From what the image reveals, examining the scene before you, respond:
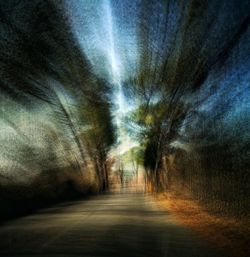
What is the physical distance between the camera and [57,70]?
16719mm

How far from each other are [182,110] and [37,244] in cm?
1692

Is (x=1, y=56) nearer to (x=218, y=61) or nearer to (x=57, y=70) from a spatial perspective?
(x=57, y=70)

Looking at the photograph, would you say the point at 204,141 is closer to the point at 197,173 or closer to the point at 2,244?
the point at 197,173

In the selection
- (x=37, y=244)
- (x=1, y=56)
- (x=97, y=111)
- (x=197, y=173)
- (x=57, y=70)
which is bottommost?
(x=37, y=244)

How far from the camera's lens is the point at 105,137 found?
1727 inches

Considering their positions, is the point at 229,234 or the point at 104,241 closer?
the point at 104,241

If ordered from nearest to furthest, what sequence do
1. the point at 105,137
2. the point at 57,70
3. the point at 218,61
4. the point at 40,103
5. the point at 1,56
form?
the point at 1,56, the point at 218,61, the point at 57,70, the point at 40,103, the point at 105,137

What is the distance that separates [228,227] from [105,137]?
110 ft

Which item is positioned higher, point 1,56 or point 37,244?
point 1,56

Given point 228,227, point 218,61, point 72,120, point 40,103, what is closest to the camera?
point 228,227

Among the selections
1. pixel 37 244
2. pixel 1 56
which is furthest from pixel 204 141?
pixel 37 244

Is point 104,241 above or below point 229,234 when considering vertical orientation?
below

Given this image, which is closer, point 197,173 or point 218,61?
A: point 218,61

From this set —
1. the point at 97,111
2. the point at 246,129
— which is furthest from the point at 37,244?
the point at 97,111
